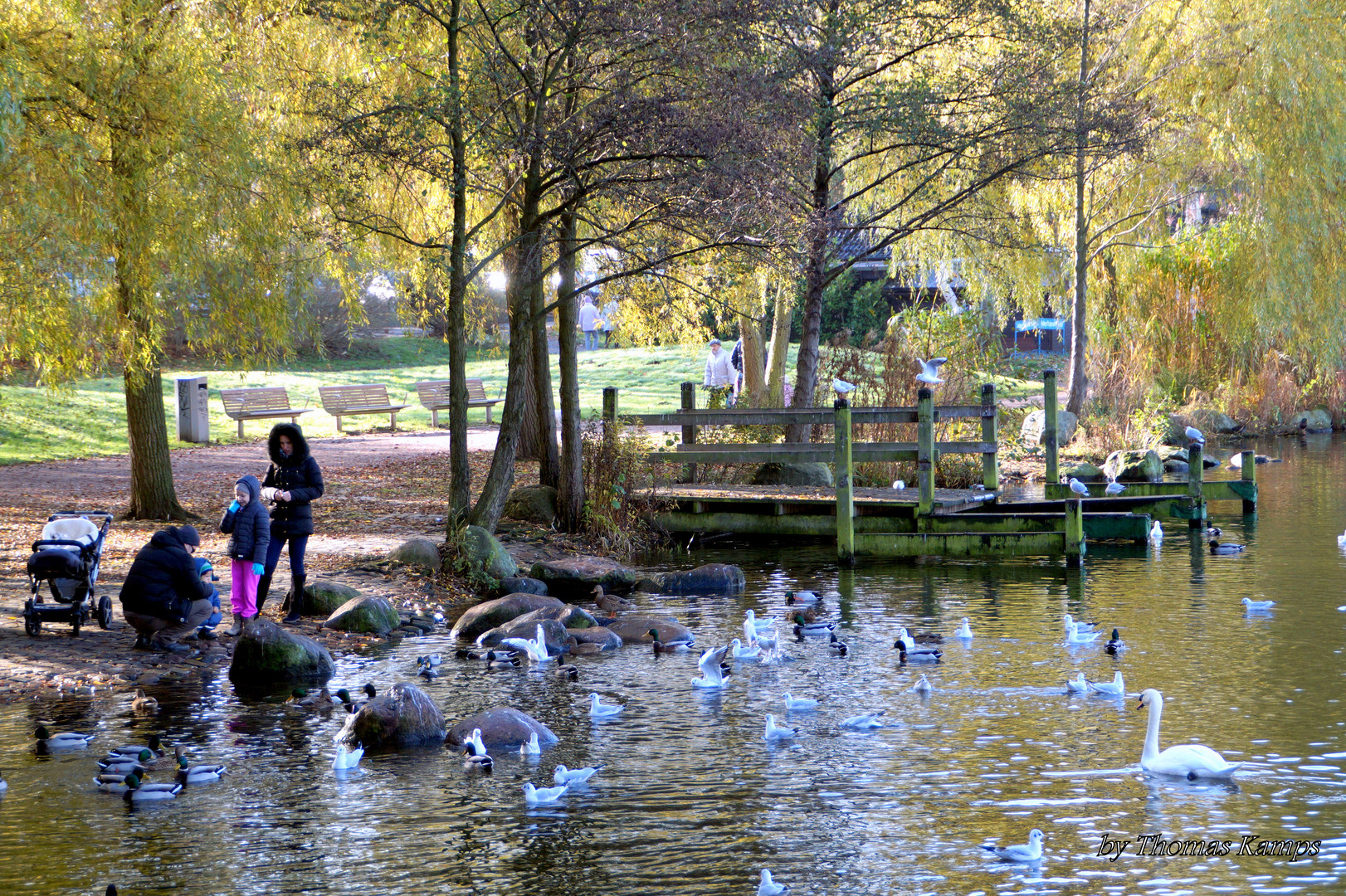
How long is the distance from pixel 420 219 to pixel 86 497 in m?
6.58

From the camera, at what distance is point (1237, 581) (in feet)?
48.3

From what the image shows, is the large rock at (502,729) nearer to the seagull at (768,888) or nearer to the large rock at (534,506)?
the seagull at (768,888)

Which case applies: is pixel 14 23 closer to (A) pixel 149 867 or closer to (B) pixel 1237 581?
(A) pixel 149 867

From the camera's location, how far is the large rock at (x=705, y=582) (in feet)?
50.4

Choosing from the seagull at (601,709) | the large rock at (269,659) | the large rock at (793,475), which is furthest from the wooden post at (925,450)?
the large rock at (269,659)

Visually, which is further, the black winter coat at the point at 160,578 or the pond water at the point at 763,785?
the black winter coat at the point at 160,578

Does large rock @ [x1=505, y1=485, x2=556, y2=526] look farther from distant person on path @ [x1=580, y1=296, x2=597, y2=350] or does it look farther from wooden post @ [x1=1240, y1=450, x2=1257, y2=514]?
distant person on path @ [x1=580, y1=296, x2=597, y2=350]

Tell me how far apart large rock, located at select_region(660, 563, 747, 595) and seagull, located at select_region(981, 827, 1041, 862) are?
839cm

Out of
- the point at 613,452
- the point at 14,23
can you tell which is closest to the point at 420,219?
the point at 613,452

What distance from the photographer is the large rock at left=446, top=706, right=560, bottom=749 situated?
29.8 ft

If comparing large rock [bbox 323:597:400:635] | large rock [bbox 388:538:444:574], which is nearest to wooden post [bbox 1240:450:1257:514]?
large rock [bbox 388:538:444:574]

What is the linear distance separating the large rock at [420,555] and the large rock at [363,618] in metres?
2.02

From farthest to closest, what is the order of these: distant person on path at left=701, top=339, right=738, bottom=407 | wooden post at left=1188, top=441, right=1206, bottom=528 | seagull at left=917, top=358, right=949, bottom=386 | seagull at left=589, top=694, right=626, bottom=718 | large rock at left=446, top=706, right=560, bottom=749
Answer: distant person on path at left=701, top=339, right=738, bottom=407 < seagull at left=917, top=358, right=949, bottom=386 < wooden post at left=1188, top=441, right=1206, bottom=528 < seagull at left=589, top=694, right=626, bottom=718 < large rock at left=446, top=706, right=560, bottom=749

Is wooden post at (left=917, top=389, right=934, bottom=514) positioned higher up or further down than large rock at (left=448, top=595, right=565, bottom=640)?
higher up
